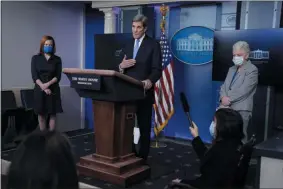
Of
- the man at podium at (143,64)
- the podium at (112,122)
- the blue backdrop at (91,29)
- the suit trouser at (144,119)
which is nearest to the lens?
the podium at (112,122)

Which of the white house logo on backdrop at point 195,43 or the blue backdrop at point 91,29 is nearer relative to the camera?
the white house logo on backdrop at point 195,43

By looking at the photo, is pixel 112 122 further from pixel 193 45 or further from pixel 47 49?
pixel 193 45

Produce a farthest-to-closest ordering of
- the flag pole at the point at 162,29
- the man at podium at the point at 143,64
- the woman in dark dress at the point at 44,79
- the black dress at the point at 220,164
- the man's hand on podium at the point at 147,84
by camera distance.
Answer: the flag pole at the point at 162,29
the woman in dark dress at the point at 44,79
the man at podium at the point at 143,64
the man's hand on podium at the point at 147,84
the black dress at the point at 220,164

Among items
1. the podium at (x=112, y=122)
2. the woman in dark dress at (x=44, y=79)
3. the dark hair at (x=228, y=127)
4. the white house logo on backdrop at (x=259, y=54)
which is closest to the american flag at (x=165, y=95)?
the white house logo on backdrop at (x=259, y=54)

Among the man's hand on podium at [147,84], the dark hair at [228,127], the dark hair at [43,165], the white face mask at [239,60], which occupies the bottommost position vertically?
the dark hair at [228,127]

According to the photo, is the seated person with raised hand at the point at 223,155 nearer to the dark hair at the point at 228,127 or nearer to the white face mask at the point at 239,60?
the dark hair at the point at 228,127

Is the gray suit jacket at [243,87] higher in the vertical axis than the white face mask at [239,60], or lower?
lower

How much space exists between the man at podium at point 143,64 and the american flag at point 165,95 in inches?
58.9

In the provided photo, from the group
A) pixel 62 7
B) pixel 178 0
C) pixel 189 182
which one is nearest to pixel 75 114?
pixel 62 7

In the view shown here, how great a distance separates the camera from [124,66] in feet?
9.55

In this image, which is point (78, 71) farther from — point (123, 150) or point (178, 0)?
Result: point (178, 0)

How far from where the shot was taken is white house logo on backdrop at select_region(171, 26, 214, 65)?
176 inches

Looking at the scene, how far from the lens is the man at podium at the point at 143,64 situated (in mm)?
2904

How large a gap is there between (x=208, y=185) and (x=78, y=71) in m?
1.36
